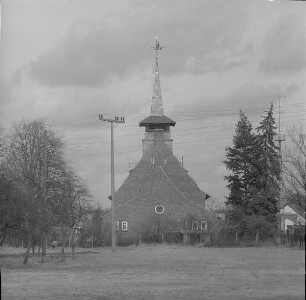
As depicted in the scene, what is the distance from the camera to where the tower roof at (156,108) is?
5945mm

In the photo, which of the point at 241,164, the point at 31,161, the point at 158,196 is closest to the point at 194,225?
the point at 158,196

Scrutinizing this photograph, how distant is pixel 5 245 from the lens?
8367mm

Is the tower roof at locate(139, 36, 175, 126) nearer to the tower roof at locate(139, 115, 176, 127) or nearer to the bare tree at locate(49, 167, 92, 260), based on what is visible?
the tower roof at locate(139, 115, 176, 127)

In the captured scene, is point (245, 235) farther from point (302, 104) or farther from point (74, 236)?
point (74, 236)

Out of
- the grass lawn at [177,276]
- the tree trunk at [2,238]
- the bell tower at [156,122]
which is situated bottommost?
the grass lawn at [177,276]

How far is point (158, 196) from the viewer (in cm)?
599

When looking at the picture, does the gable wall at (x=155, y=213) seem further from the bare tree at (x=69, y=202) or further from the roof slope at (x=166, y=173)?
the bare tree at (x=69, y=202)

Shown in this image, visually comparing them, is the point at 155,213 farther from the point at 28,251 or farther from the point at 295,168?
the point at 28,251

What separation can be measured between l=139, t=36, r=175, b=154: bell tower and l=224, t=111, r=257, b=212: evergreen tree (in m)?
0.54

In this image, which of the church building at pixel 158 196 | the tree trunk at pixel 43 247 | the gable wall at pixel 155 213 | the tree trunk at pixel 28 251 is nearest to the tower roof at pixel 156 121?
the church building at pixel 158 196

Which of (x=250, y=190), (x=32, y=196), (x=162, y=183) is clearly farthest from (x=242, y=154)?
(x=32, y=196)

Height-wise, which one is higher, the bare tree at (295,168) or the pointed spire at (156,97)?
the pointed spire at (156,97)

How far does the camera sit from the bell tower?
585 cm

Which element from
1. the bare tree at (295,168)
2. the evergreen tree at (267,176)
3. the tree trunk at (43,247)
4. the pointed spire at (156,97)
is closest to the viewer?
the bare tree at (295,168)
